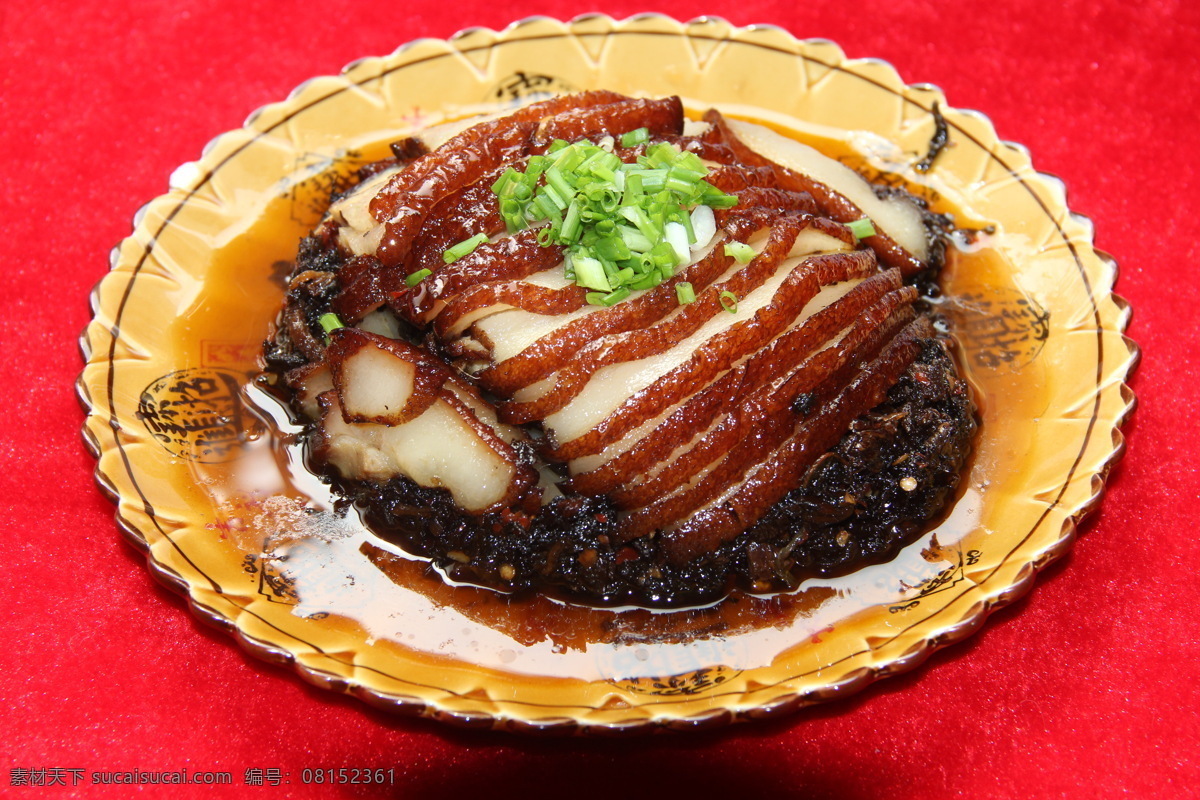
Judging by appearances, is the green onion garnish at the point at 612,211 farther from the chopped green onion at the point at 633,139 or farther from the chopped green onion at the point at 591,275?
the chopped green onion at the point at 633,139

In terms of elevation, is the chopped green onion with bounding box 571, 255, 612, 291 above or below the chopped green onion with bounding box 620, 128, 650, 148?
below

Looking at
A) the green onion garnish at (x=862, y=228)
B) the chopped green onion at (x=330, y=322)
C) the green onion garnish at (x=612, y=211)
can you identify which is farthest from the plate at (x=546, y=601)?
the green onion garnish at (x=612, y=211)

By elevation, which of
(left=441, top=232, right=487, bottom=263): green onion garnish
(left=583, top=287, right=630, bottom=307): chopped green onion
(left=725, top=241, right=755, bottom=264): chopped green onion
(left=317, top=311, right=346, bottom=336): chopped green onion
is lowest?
(left=317, top=311, right=346, bottom=336): chopped green onion

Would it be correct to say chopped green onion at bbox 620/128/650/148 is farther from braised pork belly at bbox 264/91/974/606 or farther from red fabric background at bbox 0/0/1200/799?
red fabric background at bbox 0/0/1200/799

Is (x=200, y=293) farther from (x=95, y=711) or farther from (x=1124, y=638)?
(x=1124, y=638)

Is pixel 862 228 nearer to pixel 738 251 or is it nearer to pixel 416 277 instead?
pixel 738 251

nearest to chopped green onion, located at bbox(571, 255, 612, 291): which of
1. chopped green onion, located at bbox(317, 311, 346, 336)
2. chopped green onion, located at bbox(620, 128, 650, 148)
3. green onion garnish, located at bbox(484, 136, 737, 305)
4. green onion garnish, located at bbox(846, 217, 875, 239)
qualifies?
green onion garnish, located at bbox(484, 136, 737, 305)
